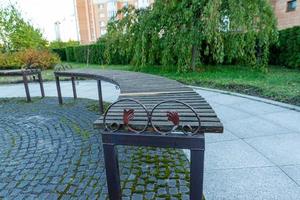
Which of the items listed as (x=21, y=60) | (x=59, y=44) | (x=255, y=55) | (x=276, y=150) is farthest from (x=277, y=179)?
(x=59, y=44)

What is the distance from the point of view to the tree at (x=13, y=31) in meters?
18.4

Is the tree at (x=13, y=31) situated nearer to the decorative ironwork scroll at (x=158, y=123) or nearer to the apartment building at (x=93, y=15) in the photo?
the decorative ironwork scroll at (x=158, y=123)

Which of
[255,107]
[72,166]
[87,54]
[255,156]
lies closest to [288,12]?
[255,107]

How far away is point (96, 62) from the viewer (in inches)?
765

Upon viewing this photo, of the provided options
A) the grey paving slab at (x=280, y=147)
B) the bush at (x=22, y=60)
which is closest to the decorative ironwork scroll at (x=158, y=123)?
the grey paving slab at (x=280, y=147)

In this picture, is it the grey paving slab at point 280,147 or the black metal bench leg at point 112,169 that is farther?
the grey paving slab at point 280,147

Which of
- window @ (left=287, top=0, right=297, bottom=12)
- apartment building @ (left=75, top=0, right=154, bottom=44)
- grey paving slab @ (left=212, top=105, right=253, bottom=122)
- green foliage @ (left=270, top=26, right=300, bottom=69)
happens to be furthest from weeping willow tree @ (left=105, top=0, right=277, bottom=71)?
apartment building @ (left=75, top=0, right=154, bottom=44)

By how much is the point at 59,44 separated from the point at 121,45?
83.8 ft

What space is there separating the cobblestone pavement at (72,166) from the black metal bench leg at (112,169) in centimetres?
28

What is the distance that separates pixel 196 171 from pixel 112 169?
2.07ft

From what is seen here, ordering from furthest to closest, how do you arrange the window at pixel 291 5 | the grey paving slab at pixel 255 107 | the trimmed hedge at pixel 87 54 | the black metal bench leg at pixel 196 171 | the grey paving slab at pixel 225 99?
the trimmed hedge at pixel 87 54 < the window at pixel 291 5 < the grey paving slab at pixel 225 99 < the grey paving slab at pixel 255 107 < the black metal bench leg at pixel 196 171

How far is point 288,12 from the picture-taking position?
45.1 ft

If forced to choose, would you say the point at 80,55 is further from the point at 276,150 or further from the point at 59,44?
the point at 276,150

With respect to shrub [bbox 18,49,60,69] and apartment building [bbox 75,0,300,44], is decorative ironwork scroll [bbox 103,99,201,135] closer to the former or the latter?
shrub [bbox 18,49,60,69]
